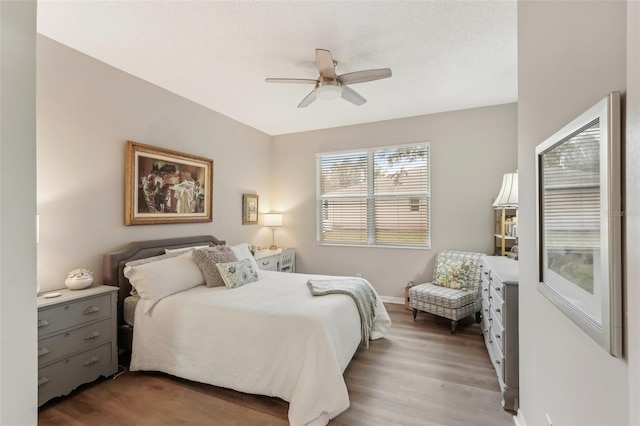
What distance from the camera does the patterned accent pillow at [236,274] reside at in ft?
9.16

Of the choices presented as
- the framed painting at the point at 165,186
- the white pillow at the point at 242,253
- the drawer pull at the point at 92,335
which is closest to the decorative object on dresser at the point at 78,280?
the drawer pull at the point at 92,335

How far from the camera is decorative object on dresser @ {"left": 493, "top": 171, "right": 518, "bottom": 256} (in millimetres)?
2910

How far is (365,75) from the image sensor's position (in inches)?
95.8

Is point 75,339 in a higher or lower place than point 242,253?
lower

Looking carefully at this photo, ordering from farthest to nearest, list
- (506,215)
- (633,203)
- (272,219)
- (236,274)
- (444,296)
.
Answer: (272,219) < (506,215) < (444,296) < (236,274) < (633,203)

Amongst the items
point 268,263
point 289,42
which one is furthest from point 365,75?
point 268,263

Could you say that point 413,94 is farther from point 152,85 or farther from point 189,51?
point 152,85

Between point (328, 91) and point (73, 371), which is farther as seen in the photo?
point (328, 91)

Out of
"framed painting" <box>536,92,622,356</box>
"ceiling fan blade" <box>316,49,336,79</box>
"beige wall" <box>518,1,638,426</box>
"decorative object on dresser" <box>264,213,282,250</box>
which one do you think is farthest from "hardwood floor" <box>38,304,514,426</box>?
"decorative object on dresser" <box>264,213,282,250</box>

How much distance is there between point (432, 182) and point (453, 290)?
159cm

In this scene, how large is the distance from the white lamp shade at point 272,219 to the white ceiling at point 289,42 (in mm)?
2036

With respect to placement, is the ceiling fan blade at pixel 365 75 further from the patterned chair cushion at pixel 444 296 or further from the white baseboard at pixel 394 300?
the white baseboard at pixel 394 300

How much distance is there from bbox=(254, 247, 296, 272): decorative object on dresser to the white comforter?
5.35 feet

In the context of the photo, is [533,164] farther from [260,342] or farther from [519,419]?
[260,342]
